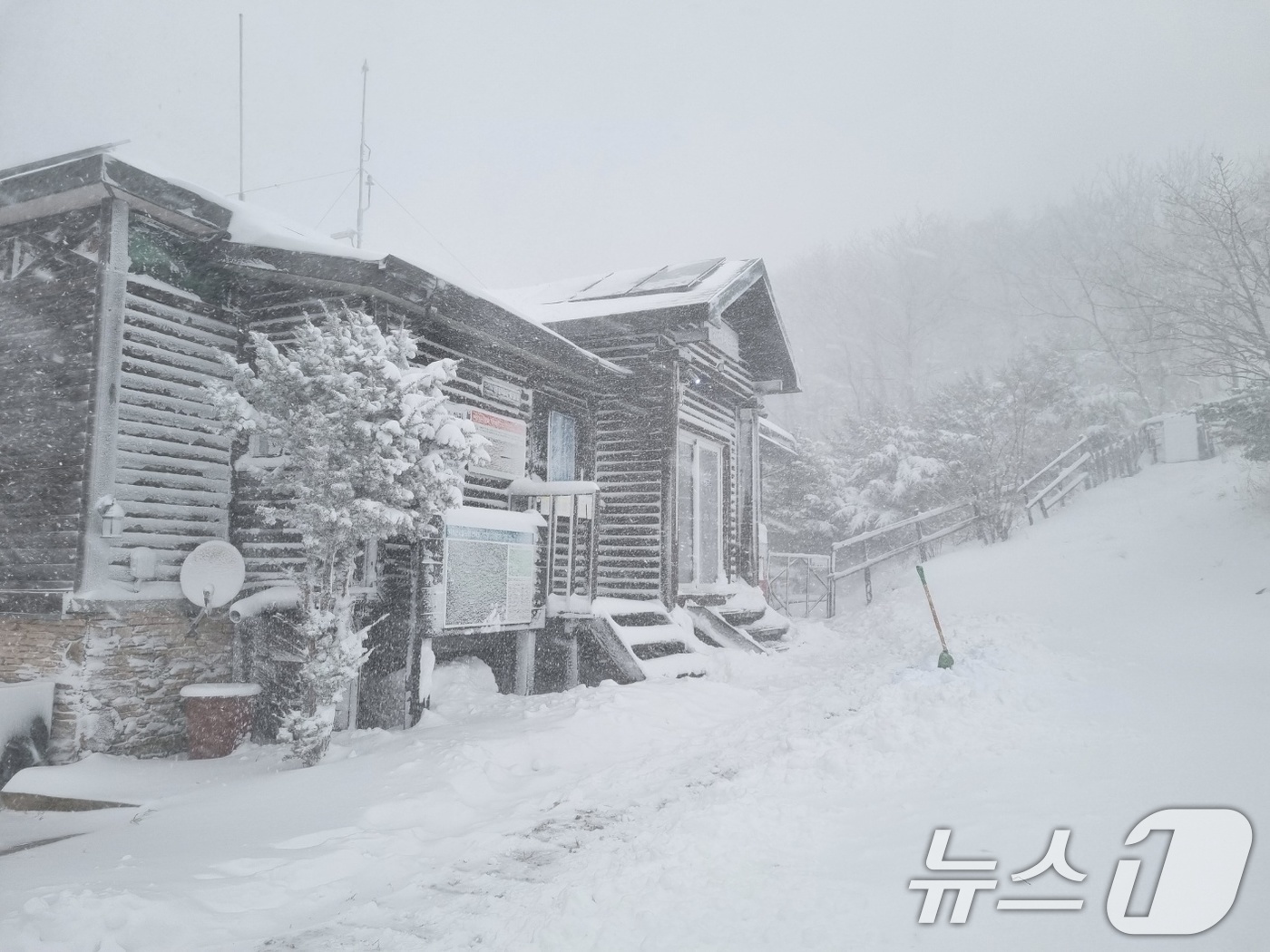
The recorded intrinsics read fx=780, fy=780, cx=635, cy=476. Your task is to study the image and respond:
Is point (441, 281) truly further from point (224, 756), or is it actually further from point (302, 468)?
point (224, 756)

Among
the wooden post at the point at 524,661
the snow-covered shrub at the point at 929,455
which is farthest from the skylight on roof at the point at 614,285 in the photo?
the snow-covered shrub at the point at 929,455

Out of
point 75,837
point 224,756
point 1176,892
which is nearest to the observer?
point 1176,892

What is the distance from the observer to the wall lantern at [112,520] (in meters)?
6.90

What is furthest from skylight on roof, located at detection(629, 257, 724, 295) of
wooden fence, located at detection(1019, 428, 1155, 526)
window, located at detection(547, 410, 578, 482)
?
wooden fence, located at detection(1019, 428, 1155, 526)

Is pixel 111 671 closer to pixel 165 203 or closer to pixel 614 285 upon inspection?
pixel 165 203

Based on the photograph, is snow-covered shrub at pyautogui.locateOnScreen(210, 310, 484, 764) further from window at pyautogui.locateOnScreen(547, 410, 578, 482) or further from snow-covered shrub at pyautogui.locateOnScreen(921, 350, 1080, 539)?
snow-covered shrub at pyautogui.locateOnScreen(921, 350, 1080, 539)

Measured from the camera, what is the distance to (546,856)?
4355 mm

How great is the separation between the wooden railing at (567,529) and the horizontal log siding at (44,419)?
4.59 metres

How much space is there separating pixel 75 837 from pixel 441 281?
17.6ft

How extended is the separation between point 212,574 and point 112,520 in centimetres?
94

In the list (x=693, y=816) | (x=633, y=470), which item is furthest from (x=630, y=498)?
(x=693, y=816)

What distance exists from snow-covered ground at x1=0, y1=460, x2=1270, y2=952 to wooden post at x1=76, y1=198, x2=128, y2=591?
212 centimetres

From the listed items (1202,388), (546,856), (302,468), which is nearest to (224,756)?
(302,468)

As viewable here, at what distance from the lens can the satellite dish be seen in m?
7.18
